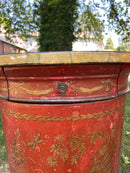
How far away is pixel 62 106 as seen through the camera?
891 mm

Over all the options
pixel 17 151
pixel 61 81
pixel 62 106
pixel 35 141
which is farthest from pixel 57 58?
pixel 17 151

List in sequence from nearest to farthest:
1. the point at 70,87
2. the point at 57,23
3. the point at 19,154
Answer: the point at 70,87 < the point at 19,154 < the point at 57,23

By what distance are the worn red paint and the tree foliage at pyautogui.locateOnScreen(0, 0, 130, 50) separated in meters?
6.94

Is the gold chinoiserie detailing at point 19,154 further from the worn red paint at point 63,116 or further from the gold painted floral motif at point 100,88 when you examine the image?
the gold painted floral motif at point 100,88

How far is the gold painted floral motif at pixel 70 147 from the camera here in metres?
0.94

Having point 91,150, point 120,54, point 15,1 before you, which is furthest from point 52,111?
point 15,1

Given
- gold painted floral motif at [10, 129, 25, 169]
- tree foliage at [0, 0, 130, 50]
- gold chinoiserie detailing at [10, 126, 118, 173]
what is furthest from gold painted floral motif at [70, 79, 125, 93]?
tree foliage at [0, 0, 130, 50]

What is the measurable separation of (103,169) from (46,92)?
713 mm

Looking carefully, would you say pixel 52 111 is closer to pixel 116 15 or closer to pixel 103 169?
pixel 103 169

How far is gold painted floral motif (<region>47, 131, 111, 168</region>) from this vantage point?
3.08 ft

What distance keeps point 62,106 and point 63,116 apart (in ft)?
0.20

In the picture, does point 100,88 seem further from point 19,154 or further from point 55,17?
point 55,17

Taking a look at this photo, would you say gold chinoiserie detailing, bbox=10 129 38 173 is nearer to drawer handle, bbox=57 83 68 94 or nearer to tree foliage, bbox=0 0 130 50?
drawer handle, bbox=57 83 68 94

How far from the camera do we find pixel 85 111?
3.00 feet
